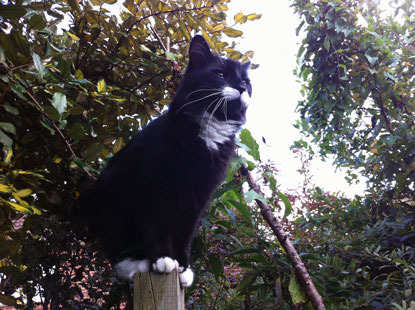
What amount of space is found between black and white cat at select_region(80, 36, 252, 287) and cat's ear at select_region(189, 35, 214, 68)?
50mm

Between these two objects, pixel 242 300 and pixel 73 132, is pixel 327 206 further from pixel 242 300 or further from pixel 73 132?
pixel 73 132

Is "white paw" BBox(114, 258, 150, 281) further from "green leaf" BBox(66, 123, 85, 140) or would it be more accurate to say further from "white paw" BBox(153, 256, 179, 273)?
"green leaf" BBox(66, 123, 85, 140)

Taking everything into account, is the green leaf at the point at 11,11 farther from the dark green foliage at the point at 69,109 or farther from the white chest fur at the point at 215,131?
the white chest fur at the point at 215,131

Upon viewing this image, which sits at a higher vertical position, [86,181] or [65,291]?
[86,181]

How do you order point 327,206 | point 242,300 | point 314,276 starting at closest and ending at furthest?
point 314,276, point 242,300, point 327,206

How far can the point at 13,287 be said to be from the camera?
6.18 feet

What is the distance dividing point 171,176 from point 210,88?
1.61ft

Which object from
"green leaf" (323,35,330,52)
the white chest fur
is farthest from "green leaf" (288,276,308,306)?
"green leaf" (323,35,330,52)

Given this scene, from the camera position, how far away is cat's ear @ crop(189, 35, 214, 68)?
5.91 feet

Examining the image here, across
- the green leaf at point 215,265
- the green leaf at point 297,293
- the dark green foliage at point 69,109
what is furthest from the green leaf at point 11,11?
the green leaf at point 297,293

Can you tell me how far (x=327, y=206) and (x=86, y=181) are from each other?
1.96 m

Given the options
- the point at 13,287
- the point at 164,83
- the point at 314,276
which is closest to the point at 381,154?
the point at 314,276

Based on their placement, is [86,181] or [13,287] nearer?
[86,181]

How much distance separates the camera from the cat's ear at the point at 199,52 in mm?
1803
